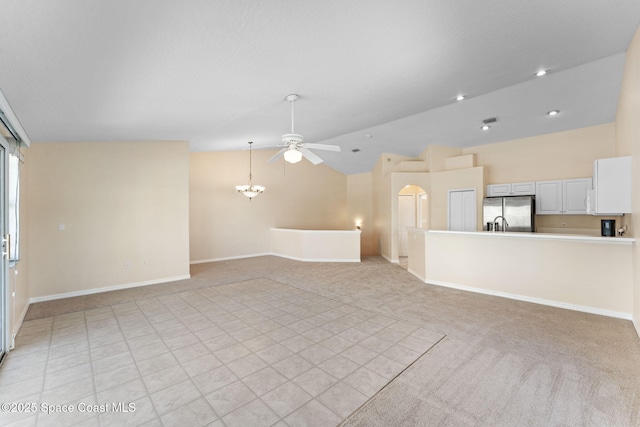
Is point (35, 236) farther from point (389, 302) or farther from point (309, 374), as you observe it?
point (389, 302)

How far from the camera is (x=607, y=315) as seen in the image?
3660 millimetres

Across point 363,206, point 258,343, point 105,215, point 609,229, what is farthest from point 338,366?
point 363,206

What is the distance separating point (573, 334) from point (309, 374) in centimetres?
298

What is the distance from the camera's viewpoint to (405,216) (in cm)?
927

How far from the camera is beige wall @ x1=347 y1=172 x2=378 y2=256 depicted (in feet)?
33.3

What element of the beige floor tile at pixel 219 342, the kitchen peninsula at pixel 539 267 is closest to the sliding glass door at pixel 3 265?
the beige floor tile at pixel 219 342

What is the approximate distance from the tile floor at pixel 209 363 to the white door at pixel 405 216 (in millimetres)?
5620

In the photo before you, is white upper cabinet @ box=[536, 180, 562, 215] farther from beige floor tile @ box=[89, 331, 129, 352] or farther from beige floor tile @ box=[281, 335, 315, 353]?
beige floor tile @ box=[89, 331, 129, 352]

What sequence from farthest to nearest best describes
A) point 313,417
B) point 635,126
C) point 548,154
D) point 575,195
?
1. point 548,154
2. point 575,195
3. point 635,126
4. point 313,417

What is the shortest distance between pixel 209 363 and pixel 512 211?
6445 millimetres

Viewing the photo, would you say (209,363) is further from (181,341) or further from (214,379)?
(181,341)

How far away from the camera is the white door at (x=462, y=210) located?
681cm

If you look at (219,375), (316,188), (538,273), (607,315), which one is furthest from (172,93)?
(316,188)

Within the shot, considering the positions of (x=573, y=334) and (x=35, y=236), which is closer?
(x=573, y=334)
